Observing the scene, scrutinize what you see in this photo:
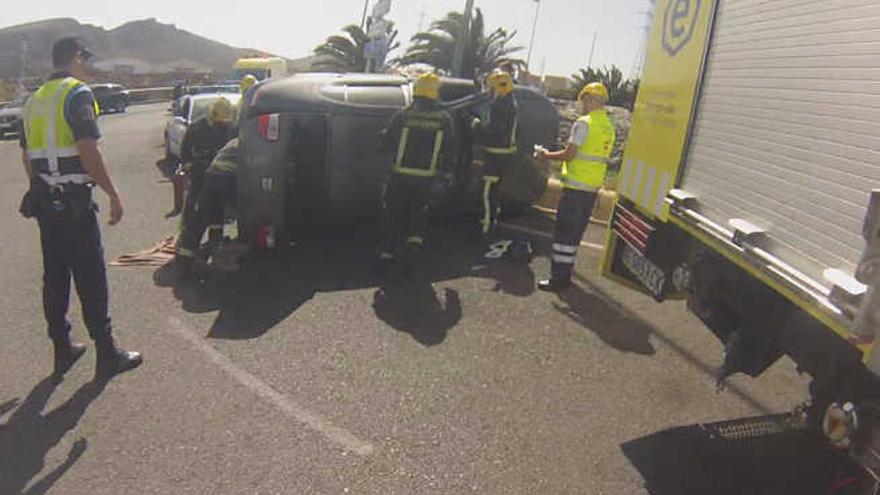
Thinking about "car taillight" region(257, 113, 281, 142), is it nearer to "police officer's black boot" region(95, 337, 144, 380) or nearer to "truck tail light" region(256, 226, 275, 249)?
"truck tail light" region(256, 226, 275, 249)

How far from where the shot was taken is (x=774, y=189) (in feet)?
9.12

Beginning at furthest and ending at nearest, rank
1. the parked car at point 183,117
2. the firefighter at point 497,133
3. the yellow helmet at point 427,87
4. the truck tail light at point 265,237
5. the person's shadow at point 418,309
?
the parked car at point 183,117, the firefighter at point 497,133, the truck tail light at point 265,237, the yellow helmet at point 427,87, the person's shadow at point 418,309

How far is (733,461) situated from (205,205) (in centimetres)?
461

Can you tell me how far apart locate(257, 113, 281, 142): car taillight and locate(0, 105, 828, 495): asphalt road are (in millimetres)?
1236

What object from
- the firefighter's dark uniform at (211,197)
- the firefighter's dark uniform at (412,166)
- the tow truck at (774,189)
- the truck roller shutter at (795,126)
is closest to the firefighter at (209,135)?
the firefighter's dark uniform at (211,197)

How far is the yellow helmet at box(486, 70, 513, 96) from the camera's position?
→ 670 cm

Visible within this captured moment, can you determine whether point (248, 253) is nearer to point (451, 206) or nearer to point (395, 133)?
point (395, 133)

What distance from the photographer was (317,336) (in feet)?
15.3

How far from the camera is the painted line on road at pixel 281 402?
11.1ft

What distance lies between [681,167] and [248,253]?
4.20 metres

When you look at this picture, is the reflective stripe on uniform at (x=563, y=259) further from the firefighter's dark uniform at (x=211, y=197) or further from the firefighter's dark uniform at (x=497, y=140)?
the firefighter's dark uniform at (x=211, y=197)

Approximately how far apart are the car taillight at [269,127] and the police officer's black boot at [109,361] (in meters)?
2.43

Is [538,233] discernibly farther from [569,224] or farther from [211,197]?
[211,197]

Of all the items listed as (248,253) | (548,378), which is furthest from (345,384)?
(248,253)
